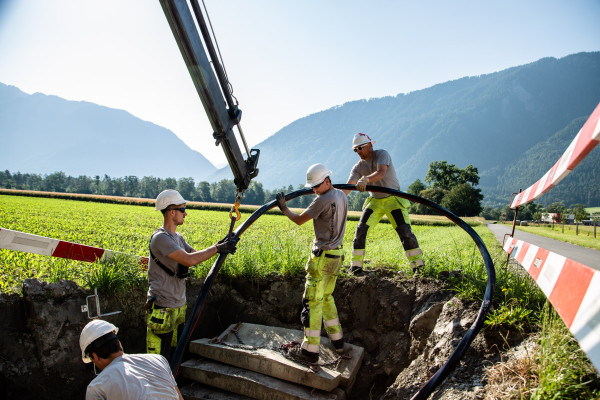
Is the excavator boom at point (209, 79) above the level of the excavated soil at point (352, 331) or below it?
above

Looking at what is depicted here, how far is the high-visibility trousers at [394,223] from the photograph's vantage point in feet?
17.4

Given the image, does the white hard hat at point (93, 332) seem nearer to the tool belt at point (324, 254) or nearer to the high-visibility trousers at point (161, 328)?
the high-visibility trousers at point (161, 328)

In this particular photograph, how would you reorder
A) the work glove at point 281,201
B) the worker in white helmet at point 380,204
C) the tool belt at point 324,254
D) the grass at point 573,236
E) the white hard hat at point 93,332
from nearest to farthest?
the white hard hat at point 93,332 < the tool belt at point 324,254 < the work glove at point 281,201 < the worker in white helmet at point 380,204 < the grass at point 573,236

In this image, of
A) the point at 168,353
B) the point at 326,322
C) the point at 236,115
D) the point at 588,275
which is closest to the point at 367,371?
the point at 326,322

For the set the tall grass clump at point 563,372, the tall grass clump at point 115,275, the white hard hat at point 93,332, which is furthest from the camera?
the tall grass clump at point 115,275

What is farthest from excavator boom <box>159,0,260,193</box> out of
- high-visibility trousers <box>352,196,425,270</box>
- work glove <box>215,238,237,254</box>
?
high-visibility trousers <box>352,196,425,270</box>

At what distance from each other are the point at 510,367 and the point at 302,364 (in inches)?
88.1

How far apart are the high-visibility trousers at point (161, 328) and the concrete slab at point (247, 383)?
952 mm

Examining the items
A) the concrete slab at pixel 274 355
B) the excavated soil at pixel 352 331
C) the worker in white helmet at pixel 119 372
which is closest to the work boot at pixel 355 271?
the excavated soil at pixel 352 331

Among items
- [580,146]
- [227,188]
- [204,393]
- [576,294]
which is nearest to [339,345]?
[204,393]

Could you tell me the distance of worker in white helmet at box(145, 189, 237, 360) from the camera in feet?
11.9

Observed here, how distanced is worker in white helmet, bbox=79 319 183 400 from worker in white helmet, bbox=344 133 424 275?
11.6ft

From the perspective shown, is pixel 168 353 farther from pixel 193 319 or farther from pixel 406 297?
pixel 406 297

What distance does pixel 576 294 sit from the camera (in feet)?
6.82
